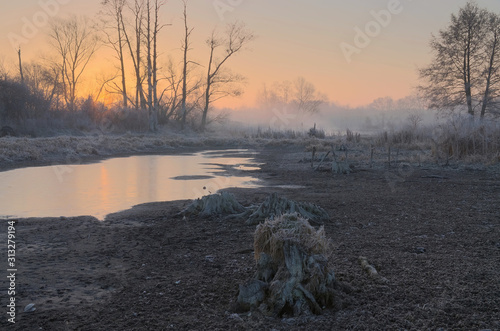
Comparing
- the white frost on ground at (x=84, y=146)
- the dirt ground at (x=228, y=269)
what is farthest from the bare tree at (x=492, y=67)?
the dirt ground at (x=228, y=269)

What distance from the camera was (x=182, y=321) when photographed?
3.57m

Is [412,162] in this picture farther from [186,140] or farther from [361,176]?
[186,140]

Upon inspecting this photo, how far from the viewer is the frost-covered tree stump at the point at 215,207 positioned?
7820mm

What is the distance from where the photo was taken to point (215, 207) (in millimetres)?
7871

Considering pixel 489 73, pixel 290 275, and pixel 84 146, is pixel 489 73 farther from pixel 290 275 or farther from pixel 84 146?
pixel 290 275

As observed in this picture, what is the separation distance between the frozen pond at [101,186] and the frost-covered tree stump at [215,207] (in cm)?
169

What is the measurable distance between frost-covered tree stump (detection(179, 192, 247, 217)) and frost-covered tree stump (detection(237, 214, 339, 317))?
143 inches

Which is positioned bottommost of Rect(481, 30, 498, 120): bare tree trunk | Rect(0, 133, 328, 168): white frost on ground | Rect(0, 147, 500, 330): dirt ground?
Rect(0, 147, 500, 330): dirt ground

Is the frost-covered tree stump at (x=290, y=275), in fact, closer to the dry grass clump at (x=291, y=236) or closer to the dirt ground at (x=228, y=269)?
the dry grass clump at (x=291, y=236)

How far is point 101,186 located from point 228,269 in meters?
8.49

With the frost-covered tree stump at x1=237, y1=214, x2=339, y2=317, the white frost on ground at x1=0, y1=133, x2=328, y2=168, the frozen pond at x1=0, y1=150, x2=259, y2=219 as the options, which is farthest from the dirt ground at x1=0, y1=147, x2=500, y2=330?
the white frost on ground at x1=0, y1=133, x2=328, y2=168

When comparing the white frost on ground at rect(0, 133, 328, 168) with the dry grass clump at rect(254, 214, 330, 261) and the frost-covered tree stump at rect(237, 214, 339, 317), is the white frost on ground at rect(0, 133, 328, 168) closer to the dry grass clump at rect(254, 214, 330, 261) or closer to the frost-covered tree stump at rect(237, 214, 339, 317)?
the dry grass clump at rect(254, 214, 330, 261)

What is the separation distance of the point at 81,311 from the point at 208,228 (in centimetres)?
323

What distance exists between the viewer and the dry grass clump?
3.97 meters
